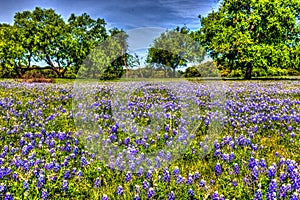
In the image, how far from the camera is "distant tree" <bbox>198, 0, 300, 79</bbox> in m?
35.9

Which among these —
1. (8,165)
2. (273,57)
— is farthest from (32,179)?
(273,57)

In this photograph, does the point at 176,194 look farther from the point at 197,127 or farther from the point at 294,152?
the point at 197,127

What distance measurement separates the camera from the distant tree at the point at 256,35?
118ft

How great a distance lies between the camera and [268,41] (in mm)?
38438

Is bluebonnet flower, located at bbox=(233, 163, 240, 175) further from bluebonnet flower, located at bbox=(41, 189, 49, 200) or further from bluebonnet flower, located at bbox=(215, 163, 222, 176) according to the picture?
bluebonnet flower, located at bbox=(41, 189, 49, 200)

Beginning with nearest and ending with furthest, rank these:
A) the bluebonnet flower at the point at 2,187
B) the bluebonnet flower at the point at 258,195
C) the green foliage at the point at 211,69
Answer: the bluebonnet flower at the point at 258,195, the bluebonnet flower at the point at 2,187, the green foliage at the point at 211,69

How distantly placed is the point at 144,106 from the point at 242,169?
557 centimetres

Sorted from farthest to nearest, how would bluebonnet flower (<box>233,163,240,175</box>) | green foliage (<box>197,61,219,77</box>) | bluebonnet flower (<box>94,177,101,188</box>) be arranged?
1. green foliage (<box>197,61,219,77</box>)
2. bluebonnet flower (<box>233,163,240,175</box>)
3. bluebonnet flower (<box>94,177,101,188</box>)

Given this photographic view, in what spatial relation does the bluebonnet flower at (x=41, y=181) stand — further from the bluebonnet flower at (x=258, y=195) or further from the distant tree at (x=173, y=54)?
the distant tree at (x=173, y=54)

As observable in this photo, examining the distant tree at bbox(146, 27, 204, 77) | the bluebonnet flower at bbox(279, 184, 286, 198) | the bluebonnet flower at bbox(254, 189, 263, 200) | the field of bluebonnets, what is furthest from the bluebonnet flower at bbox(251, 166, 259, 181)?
the distant tree at bbox(146, 27, 204, 77)

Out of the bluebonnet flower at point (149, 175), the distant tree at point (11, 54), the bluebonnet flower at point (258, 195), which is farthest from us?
the distant tree at point (11, 54)


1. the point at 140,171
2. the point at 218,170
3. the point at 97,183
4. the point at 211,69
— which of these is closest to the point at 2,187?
the point at 97,183

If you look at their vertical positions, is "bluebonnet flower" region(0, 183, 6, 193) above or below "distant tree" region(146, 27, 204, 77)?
below

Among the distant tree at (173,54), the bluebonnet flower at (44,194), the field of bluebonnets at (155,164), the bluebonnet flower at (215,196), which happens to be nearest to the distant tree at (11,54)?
the distant tree at (173,54)
